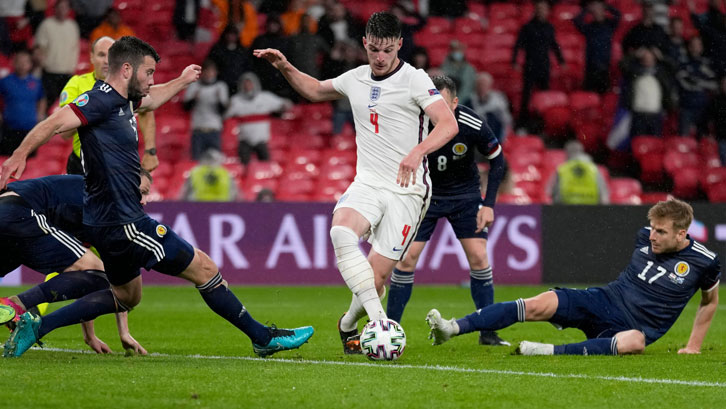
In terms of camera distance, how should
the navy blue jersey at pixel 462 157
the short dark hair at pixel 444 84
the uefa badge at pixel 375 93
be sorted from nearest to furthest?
1. the uefa badge at pixel 375 93
2. the short dark hair at pixel 444 84
3. the navy blue jersey at pixel 462 157

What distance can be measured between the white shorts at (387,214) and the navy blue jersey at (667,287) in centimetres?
149

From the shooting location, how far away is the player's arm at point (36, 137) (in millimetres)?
5688

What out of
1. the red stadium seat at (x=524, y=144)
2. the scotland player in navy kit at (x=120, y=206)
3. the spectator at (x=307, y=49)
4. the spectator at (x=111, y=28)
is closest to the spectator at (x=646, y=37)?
the red stadium seat at (x=524, y=144)

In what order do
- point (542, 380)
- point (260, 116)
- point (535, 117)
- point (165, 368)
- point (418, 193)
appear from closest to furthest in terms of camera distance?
point (542, 380)
point (165, 368)
point (418, 193)
point (260, 116)
point (535, 117)

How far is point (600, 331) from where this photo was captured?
7.22m

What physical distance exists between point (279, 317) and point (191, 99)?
255 inches

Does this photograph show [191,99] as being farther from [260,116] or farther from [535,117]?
[535,117]

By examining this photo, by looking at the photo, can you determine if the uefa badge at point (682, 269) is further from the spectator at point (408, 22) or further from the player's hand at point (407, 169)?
the spectator at point (408, 22)

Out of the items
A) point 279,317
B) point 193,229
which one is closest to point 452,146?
point 279,317

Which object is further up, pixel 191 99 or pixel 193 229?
pixel 191 99

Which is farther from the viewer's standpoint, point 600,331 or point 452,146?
point 452,146

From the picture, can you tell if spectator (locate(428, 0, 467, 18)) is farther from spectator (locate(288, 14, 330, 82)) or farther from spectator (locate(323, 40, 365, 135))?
spectator (locate(288, 14, 330, 82))

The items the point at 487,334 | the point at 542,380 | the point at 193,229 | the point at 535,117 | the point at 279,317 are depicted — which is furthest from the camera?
the point at 535,117

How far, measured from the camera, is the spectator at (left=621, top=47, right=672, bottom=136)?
16.1m
